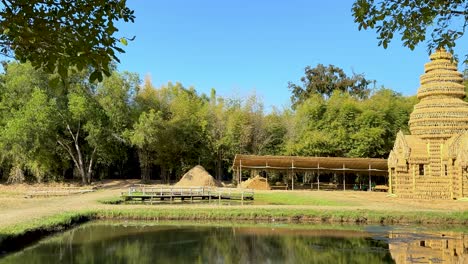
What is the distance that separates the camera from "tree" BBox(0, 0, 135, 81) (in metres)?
3.92

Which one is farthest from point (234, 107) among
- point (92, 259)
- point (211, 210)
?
point (92, 259)

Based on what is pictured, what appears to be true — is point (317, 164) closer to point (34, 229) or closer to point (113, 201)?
point (113, 201)

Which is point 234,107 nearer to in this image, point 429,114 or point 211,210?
point 429,114

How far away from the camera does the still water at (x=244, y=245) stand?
36.6 ft

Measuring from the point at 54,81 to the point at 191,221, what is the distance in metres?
13.6

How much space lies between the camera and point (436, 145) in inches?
931

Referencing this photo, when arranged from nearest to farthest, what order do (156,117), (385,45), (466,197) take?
1. (385,45)
2. (466,197)
3. (156,117)

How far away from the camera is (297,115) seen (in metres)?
42.2

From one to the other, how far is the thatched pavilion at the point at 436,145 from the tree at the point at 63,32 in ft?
71.3

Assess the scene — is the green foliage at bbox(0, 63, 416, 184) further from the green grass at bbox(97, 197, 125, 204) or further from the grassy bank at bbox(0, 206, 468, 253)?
the grassy bank at bbox(0, 206, 468, 253)

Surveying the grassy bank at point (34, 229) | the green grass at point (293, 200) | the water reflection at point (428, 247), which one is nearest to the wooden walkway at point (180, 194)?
the green grass at point (293, 200)

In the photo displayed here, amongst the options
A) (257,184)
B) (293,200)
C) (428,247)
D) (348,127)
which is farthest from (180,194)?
(348,127)

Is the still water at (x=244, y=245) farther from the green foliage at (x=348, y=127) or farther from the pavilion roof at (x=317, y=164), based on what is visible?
the green foliage at (x=348, y=127)

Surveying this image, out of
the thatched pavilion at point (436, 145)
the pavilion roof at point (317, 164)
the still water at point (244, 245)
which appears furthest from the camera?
the pavilion roof at point (317, 164)
